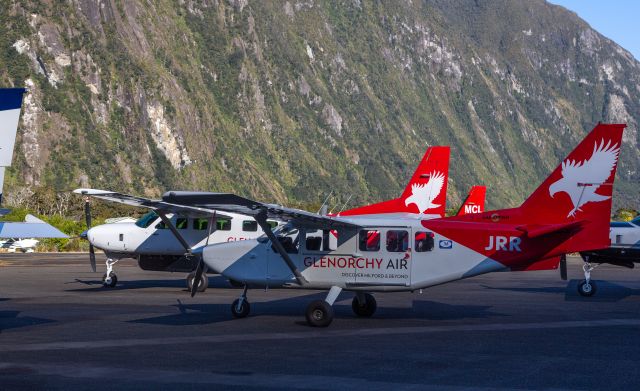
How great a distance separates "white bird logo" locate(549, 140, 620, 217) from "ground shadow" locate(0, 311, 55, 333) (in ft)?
37.1

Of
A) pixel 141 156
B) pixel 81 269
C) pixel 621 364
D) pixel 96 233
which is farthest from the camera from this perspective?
pixel 141 156

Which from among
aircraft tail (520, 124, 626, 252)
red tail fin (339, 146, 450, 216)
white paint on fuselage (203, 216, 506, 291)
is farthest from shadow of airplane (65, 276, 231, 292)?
aircraft tail (520, 124, 626, 252)

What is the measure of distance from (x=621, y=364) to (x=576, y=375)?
4.85ft

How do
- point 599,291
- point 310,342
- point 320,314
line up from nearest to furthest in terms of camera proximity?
point 310,342
point 320,314
point 599,291

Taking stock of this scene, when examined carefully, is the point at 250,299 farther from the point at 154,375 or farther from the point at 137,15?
the point at 137,15

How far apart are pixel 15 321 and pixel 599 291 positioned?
18.3 metres

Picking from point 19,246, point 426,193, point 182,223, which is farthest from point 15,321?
point 19,246

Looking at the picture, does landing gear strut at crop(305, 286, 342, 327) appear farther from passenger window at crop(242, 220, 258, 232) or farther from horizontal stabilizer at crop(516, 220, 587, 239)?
passenger window at crop(242, 220, 258, 232)

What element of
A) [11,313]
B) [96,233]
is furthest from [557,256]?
[96,233]

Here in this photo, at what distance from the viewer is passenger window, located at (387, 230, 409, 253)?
21438 millimetres

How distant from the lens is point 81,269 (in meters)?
41.8

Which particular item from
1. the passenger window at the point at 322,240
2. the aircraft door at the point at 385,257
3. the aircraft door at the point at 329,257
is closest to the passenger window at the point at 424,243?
the aircraft door at the point at 385,257

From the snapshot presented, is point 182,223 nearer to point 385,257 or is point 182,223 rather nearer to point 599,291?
point 385,257

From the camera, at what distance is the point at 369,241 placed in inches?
852
